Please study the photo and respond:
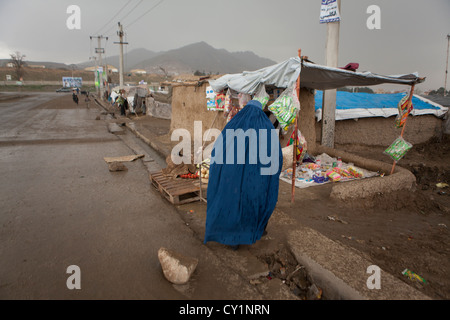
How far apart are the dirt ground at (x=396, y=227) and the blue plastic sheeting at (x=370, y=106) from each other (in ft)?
10.6

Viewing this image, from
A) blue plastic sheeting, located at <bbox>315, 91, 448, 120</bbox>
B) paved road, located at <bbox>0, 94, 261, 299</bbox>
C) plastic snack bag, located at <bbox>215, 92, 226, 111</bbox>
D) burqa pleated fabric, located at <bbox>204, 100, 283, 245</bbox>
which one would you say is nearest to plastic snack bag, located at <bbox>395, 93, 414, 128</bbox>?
blue plastic sheeting, located at <bbox>315, 91, 448, 120</bbox>

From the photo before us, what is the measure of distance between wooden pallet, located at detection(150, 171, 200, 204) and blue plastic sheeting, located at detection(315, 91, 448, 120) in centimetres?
465

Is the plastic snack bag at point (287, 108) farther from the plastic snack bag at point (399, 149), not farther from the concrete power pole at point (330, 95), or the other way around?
the concrete power pole at point (330, 95)

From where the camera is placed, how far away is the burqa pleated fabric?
2998mm

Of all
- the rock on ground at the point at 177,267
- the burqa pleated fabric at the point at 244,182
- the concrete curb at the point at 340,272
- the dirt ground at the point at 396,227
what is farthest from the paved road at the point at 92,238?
the dirt ground at the point at 396,227

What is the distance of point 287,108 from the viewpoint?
3.88 meters

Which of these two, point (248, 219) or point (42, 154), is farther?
point (42, 154)

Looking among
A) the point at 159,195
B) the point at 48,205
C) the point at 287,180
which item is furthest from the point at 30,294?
the point at 287,180

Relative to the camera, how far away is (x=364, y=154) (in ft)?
28.0

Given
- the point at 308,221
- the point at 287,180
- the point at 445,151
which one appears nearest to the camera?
the point at 308,221

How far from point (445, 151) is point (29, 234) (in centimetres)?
1115

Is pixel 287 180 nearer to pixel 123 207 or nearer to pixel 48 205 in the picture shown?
pixel 123 207

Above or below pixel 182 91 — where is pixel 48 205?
below

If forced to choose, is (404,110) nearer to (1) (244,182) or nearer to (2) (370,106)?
(2) (370,106)
